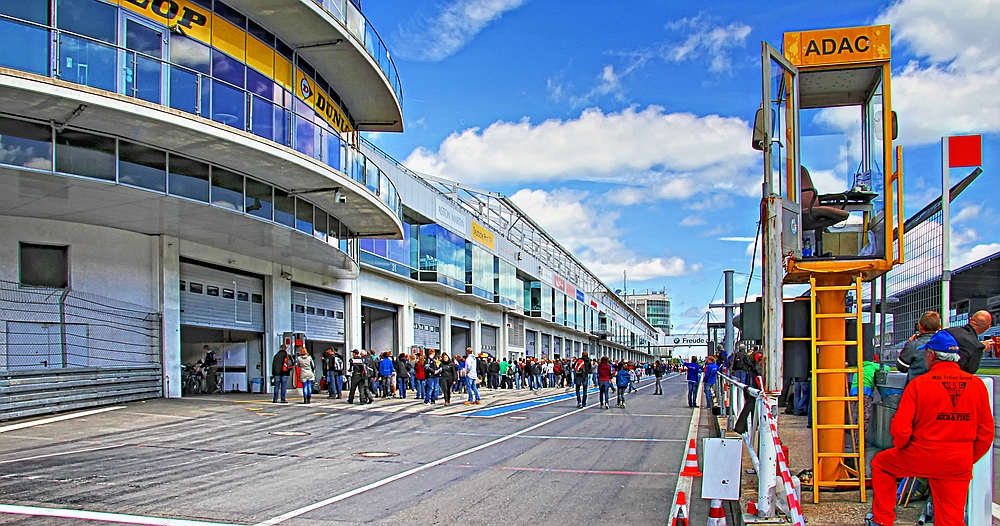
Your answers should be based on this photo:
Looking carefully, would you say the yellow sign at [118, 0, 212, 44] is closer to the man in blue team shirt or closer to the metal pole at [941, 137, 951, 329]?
the metal pole at [941, 137, 951, 329]

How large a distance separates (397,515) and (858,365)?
4.78m

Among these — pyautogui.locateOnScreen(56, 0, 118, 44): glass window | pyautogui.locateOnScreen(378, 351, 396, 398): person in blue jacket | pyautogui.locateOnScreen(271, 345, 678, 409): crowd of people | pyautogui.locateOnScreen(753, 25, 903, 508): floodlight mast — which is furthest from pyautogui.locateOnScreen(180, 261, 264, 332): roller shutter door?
pyautogui.locateOnScreen(753, 25, 903, 508): floodlight mast

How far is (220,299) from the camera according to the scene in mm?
22766

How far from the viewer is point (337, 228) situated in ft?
80.1

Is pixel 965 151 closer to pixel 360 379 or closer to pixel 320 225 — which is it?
pixel 360 379

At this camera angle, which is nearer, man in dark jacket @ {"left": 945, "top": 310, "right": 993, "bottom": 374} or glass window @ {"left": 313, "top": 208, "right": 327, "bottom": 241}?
man in dark jacket @ {"left": 945, "top": 310, "right": 993, "bottom": 374}

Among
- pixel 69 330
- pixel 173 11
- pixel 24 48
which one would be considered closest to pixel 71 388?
pixel 69 330

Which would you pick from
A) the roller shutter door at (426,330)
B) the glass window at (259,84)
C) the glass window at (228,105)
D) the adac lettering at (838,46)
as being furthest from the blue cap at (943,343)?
the roller shutter door at (426,330)

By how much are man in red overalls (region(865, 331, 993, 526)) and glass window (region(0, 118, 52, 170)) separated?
14.1 meters

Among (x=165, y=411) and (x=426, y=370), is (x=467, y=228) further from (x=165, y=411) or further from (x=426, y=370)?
(x=165, y=411)

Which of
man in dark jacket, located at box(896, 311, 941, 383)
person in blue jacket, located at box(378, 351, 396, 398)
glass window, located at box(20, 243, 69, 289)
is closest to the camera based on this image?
man in dark jacket, located at box(896, 311, 941, 383)

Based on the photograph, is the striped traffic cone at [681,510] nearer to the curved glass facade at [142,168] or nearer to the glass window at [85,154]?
the curved glass facade at [142,168]

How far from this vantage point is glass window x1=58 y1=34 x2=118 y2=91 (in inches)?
533

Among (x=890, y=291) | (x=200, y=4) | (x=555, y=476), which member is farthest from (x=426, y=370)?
(x=890, y=291)
